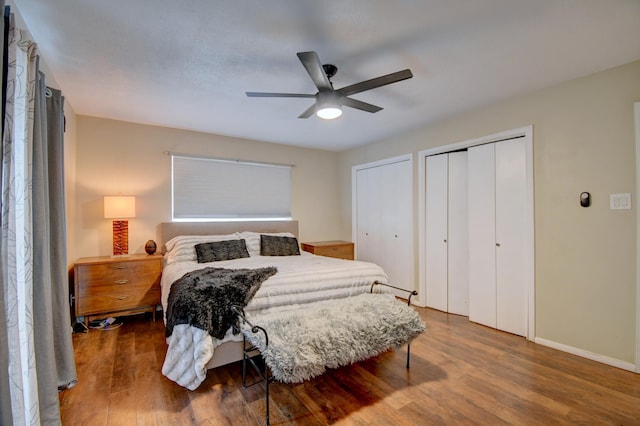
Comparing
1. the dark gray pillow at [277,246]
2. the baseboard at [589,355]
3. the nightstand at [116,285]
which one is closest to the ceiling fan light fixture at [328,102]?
the dark gray pillow at [277,246]

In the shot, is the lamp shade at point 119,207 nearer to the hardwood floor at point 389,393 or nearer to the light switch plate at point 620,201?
the hardwood floor at point 389,393

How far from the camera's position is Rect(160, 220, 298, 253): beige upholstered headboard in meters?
3.89

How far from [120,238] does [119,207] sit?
0.40 m

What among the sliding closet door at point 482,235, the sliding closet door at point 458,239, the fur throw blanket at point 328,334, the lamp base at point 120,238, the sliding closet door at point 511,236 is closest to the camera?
the fur throw blanket at point 328,334

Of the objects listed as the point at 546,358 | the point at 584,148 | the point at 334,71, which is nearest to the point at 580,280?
the point at 546,358

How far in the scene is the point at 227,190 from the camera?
441 centimetres

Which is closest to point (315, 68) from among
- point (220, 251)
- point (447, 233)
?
point (220, 251)

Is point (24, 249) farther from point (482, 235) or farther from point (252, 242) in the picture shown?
point (482, 235)

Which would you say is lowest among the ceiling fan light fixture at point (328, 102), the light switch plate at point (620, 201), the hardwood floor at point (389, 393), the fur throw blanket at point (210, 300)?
the hardwood floor at point (389, 393)

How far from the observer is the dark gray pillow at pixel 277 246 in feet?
13.1

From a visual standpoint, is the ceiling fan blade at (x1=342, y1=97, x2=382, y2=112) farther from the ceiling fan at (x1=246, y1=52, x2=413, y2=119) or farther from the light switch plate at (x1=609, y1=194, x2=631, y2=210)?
the light switch plate at (x1=609, y1=194, x2=631, y2=210)

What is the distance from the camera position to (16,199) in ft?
4.51

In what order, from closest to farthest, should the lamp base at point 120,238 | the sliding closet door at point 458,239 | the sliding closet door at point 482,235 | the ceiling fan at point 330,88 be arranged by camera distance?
the ceiling fan at point 330,88, the sliding closet door at point 482,235, the lamp base at point 120,238, the sliding closet door at point 458,239

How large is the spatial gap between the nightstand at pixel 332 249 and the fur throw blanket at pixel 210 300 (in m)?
2.29
